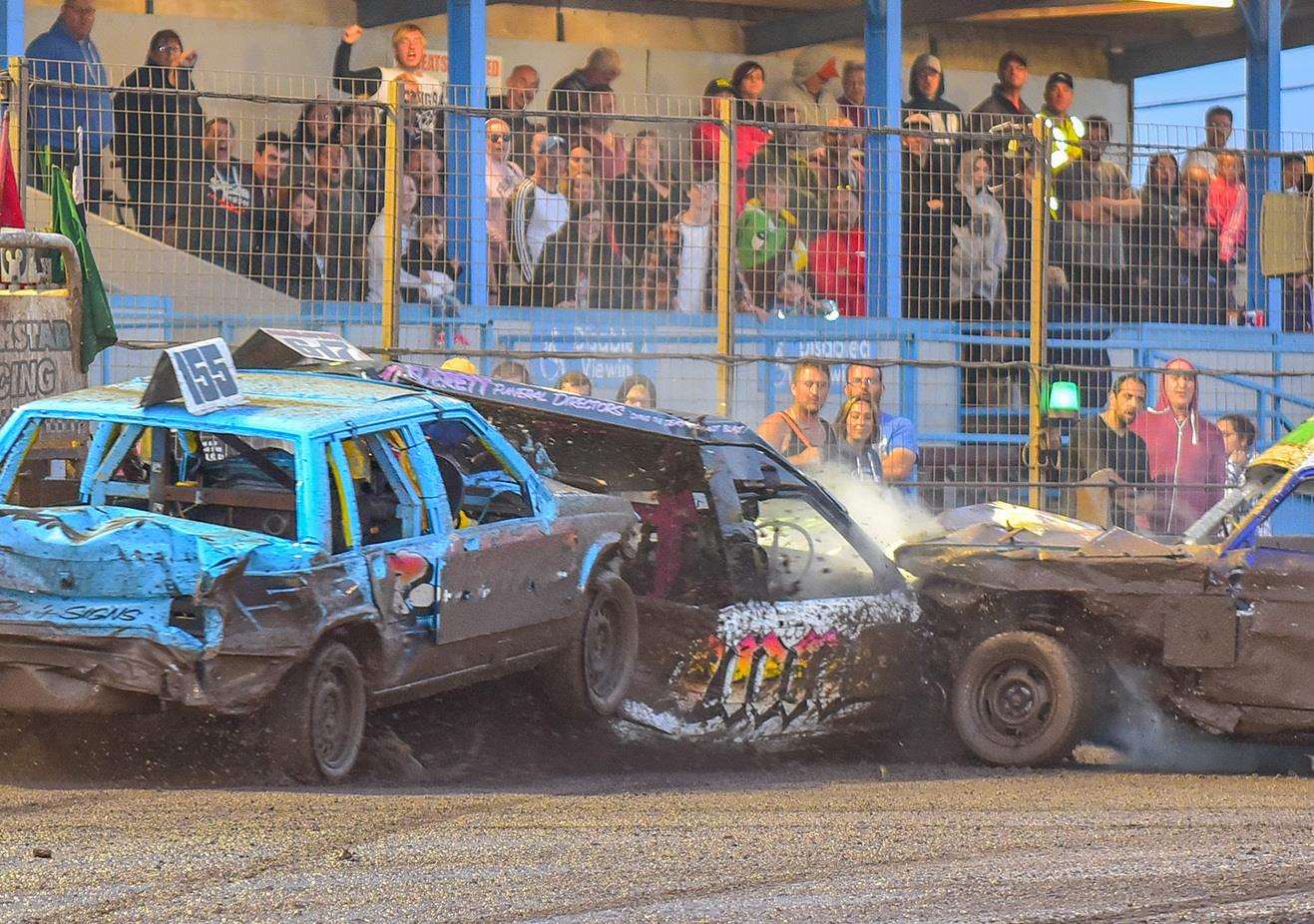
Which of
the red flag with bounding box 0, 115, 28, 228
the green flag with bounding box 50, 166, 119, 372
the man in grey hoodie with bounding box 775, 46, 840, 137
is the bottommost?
the green flag with bounding box 50, 166, 119, 372

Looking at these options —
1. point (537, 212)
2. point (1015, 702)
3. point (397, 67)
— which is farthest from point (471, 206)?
point (397, 67)

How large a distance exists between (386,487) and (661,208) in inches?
168

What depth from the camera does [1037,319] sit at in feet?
41.9

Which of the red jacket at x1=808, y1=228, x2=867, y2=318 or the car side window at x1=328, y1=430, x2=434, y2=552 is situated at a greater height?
the red jacket at x1=808, y1=228, x2=867, y2=318

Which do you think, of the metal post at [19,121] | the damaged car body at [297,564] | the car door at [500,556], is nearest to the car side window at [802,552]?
the damaged car body at [297,564]

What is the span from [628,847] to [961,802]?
1.84 metres

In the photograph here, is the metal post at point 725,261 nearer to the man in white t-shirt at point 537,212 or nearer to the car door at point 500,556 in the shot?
the man in white t-shirt at point 537,212

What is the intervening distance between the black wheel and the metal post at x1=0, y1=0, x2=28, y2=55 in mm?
8738

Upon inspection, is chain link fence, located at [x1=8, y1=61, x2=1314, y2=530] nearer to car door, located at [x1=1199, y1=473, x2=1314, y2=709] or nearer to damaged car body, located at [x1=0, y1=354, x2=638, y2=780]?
damaged car body, located at [x1=0, y1=354, x2=638, y2=780]

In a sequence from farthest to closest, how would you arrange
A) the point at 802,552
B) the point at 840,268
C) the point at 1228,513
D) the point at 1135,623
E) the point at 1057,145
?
the point at 1057,145 < the point at 840,268 < the point at 802,552 < the point at 1228,513 < the point at 1135,623

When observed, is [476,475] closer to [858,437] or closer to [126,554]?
[126,554]

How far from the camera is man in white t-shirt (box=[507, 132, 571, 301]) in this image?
1141 centimetres

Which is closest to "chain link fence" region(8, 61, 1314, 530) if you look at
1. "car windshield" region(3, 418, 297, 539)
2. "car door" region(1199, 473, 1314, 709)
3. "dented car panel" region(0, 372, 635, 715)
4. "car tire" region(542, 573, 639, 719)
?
"car tire" region(542, 573, 639, 719)

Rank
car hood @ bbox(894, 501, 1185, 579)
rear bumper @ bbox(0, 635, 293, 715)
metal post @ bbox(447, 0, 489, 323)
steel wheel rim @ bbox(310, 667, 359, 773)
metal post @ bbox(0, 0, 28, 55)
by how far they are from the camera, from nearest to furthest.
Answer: rear bumper @ bbox(0, 635, 293, 715) < steel wheel rim @ bbox(310, 667, 359, 773) < car hood @ bbox(894, 501, 1185, 579) < metal post @ bbox(447, 0, 489, 323) < metal post @ bbox(0, 0, 28, 55)
